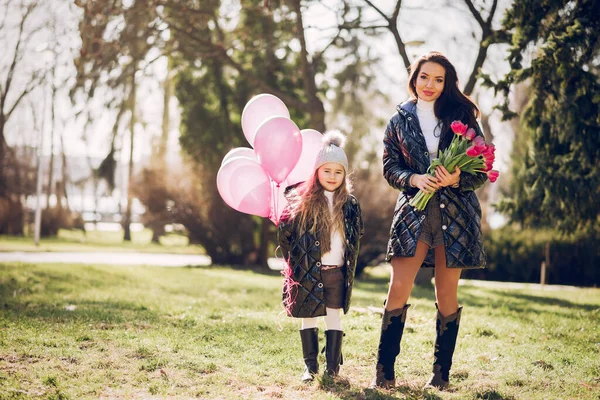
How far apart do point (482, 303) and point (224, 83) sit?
8.88 m

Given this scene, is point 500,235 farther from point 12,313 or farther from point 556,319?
point 12,313

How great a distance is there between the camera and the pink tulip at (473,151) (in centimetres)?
381

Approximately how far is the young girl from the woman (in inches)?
14.0

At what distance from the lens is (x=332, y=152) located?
4.55 metres

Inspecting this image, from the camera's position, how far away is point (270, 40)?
14250 mm

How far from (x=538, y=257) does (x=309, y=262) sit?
12624 millimetres

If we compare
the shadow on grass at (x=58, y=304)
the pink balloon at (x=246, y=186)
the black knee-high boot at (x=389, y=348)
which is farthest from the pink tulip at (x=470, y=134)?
the shadow on grass at (x=58, y=304)

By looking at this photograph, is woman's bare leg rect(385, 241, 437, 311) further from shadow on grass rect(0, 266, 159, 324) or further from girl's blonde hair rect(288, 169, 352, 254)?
shadow on grass rect(0, 266, 159, 324)

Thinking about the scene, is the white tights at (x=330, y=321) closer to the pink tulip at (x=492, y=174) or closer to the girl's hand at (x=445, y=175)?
the girl's hand at (x=445, y=175)

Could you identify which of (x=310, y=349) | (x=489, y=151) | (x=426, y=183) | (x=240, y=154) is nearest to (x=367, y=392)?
(x=310, y=349)

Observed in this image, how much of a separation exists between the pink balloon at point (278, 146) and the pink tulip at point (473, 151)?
1525 millimetres

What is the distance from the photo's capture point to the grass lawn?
4.07 m

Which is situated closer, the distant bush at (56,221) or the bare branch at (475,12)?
the bare branch at (475,12)

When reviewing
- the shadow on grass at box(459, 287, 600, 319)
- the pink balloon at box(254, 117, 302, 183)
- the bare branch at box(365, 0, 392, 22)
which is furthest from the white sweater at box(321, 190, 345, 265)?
the bare branch at box(365, 0, 392, 22)
